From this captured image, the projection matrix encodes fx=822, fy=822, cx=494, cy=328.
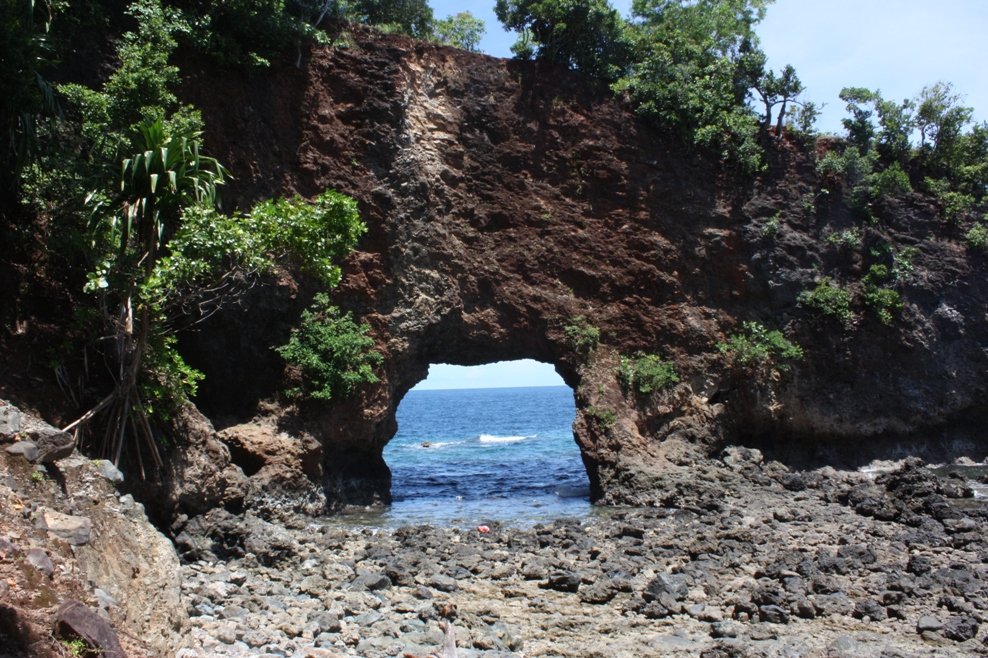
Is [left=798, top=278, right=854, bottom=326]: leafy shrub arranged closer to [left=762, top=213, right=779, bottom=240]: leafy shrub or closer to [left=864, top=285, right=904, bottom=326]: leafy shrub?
[left=864, top=285, right=904, bottom=326]: leafy shrub

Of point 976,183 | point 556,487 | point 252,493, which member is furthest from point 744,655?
point 976,183

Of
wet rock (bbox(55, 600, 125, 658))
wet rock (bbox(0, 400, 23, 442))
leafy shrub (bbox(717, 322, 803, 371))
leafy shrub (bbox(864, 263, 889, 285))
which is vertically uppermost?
leafy shrub (bbox(864, 263, 889, 285))

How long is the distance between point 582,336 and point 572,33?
8411mm

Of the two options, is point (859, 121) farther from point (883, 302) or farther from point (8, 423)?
point (8, 423)

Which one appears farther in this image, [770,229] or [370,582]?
[770,229]

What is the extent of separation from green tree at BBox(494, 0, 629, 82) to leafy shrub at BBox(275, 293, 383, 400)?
9.82m

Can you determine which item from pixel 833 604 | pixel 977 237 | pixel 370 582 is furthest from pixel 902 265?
pixel 370 582

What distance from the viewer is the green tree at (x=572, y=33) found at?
2189 centimetres

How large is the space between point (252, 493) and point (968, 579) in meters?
11.8

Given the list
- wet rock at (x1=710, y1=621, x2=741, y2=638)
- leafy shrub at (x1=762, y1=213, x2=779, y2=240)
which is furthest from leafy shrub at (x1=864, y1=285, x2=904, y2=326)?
wet rock at (x1=710, y1=621, x2=741, y2=638)

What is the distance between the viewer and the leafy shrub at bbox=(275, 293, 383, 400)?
17.1 meters

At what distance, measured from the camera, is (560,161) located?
22219mm

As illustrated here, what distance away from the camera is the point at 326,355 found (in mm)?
17516

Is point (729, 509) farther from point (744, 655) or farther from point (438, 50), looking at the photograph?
point (438, 50)
